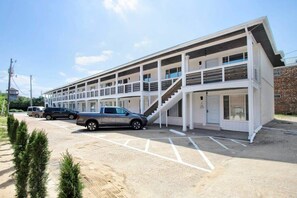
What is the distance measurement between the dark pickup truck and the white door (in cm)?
514

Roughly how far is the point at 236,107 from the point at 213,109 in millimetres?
1768

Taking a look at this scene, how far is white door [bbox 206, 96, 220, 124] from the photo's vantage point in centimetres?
1432

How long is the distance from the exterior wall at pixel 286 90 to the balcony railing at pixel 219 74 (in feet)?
64.3

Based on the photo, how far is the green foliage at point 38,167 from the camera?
3.43 metres

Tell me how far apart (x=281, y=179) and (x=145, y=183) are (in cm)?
339

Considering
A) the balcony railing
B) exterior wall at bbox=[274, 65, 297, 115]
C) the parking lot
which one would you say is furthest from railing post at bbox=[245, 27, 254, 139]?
exterior wall at bbox=[274, 65, 297, 115]

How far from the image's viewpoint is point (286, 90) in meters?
25.5

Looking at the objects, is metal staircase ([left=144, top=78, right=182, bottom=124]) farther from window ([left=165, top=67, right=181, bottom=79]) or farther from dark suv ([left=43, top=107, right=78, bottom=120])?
dark suv ([left=43, top=107, right=78, bottom=120])

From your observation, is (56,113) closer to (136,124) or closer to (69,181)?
(136,124)

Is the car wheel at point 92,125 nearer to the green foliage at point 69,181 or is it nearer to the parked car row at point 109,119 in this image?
the parked car row at point 109,119

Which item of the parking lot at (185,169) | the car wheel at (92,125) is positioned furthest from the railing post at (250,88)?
the car wheel at (92,125)

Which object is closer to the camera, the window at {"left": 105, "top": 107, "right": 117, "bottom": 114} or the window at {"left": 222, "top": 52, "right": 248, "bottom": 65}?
the window at {"left": 222, "top": 52, "right": 248, "bottom": 65}

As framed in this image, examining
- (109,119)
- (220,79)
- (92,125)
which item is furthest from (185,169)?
(92,125)

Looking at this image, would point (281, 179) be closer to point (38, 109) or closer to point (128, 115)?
point (128, 115)
